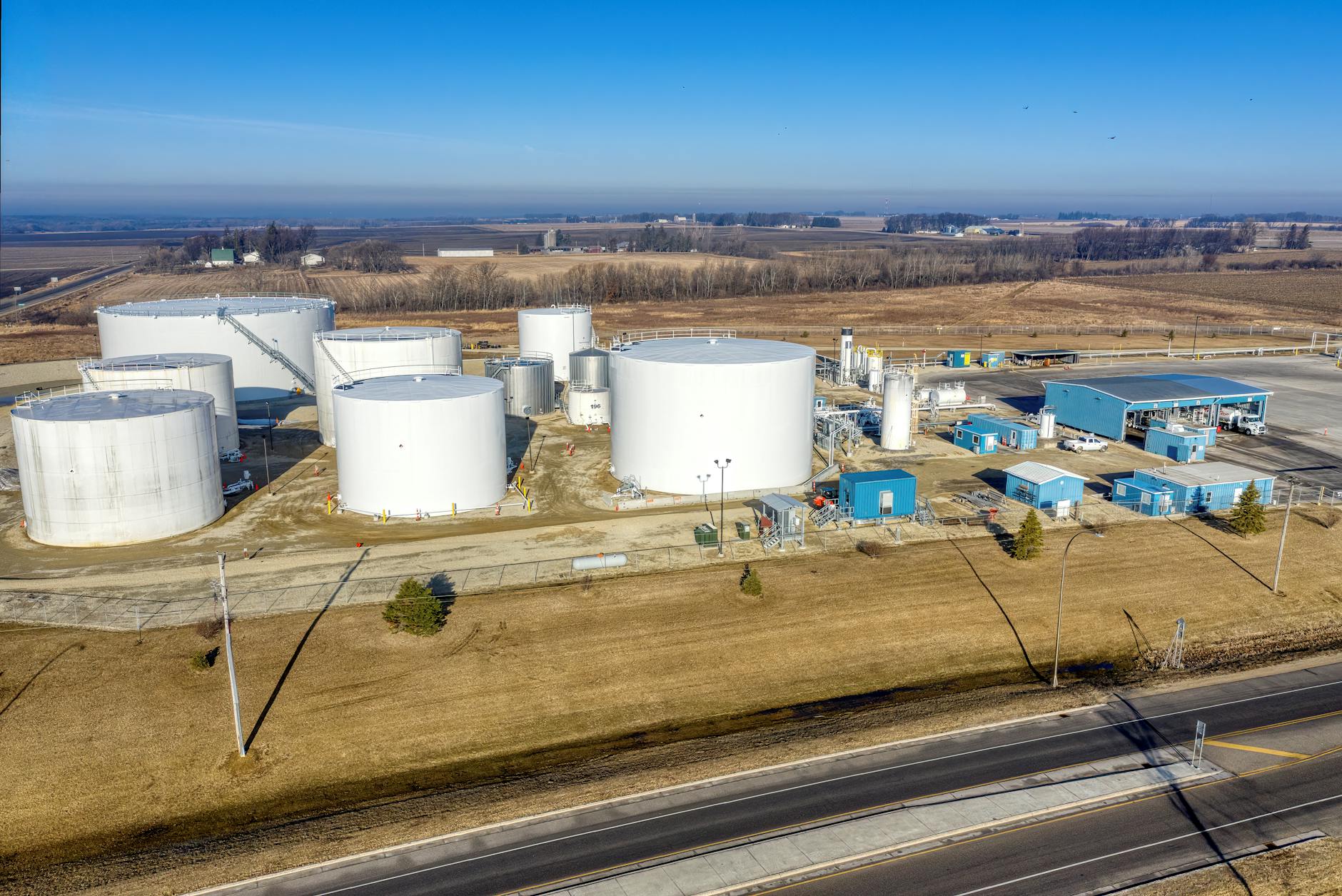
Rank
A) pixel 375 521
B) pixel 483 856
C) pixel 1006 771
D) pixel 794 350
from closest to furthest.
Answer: pixel 483 856 → pixel 1006 771 → pixel 375 521 → pixel 794 350

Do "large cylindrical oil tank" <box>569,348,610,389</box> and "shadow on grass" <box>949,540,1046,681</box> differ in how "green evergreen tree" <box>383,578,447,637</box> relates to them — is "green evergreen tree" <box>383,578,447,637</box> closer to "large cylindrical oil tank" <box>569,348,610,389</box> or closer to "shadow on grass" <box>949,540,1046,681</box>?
"shadow on grass" <box>949,540,1046,681</box>

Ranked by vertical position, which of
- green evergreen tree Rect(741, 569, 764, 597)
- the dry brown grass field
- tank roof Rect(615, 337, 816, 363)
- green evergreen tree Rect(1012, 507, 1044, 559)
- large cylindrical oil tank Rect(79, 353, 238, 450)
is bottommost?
the dry brown grass field

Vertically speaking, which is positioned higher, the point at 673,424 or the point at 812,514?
the point at 673,424

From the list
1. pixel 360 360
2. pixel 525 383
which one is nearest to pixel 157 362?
pixel 360 360

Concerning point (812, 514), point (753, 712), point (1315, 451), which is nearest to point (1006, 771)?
point (753, 712)

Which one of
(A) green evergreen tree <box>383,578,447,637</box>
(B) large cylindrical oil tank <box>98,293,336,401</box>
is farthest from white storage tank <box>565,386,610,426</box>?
(A) green evergreen tree <box>383,578,447,637</box>

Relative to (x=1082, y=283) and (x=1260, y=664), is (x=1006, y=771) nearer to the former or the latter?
(x=1260, y=664)
